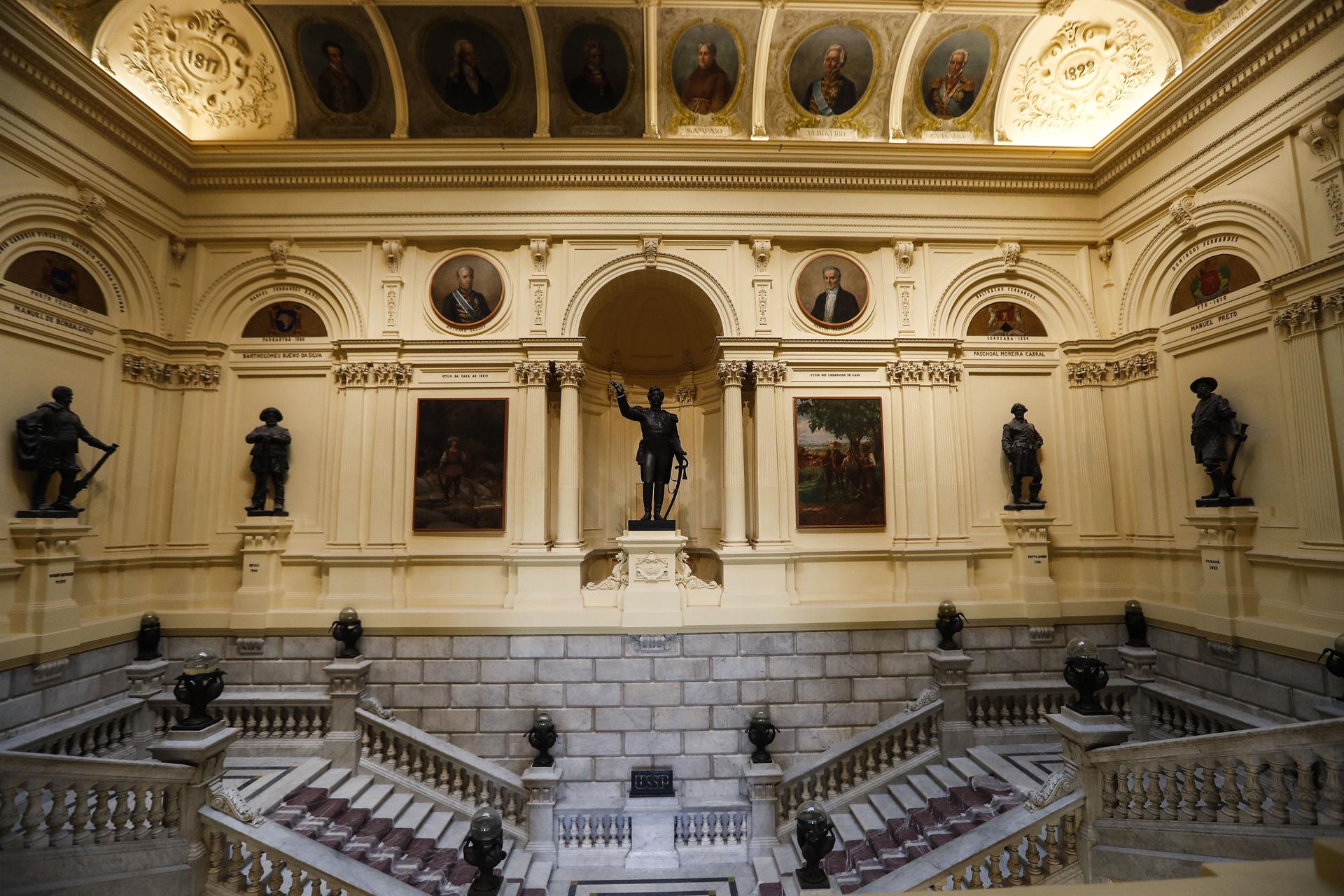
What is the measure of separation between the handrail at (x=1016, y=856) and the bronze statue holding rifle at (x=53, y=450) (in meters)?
12.2

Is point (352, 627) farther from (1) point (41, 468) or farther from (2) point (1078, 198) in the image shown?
(2) point (1078, 198)

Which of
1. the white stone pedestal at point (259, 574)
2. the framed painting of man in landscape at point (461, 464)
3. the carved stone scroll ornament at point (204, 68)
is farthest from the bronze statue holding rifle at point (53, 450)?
the carved stone scroll ornament at point (204, 68)

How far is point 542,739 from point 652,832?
217 centimetres

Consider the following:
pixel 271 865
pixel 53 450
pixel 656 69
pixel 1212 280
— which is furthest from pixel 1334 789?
pixel 53 450

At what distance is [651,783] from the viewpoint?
32.0 feet

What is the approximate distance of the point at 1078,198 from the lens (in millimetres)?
12039

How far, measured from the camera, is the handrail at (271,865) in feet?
21.1

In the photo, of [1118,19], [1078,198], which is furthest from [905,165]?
[1118,19]

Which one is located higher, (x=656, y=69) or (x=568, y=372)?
(x=656, y=69)

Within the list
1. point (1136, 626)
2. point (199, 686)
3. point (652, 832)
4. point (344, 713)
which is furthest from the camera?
point (1136, 626)

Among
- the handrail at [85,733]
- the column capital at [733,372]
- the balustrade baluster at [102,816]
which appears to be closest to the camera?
the balustrade baluster at [102,816]

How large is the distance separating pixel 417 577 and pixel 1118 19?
55.1 ft

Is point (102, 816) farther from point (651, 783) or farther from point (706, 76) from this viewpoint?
point (706, 76)

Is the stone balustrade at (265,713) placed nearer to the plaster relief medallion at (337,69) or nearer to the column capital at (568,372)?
the column capital at (568,372)
